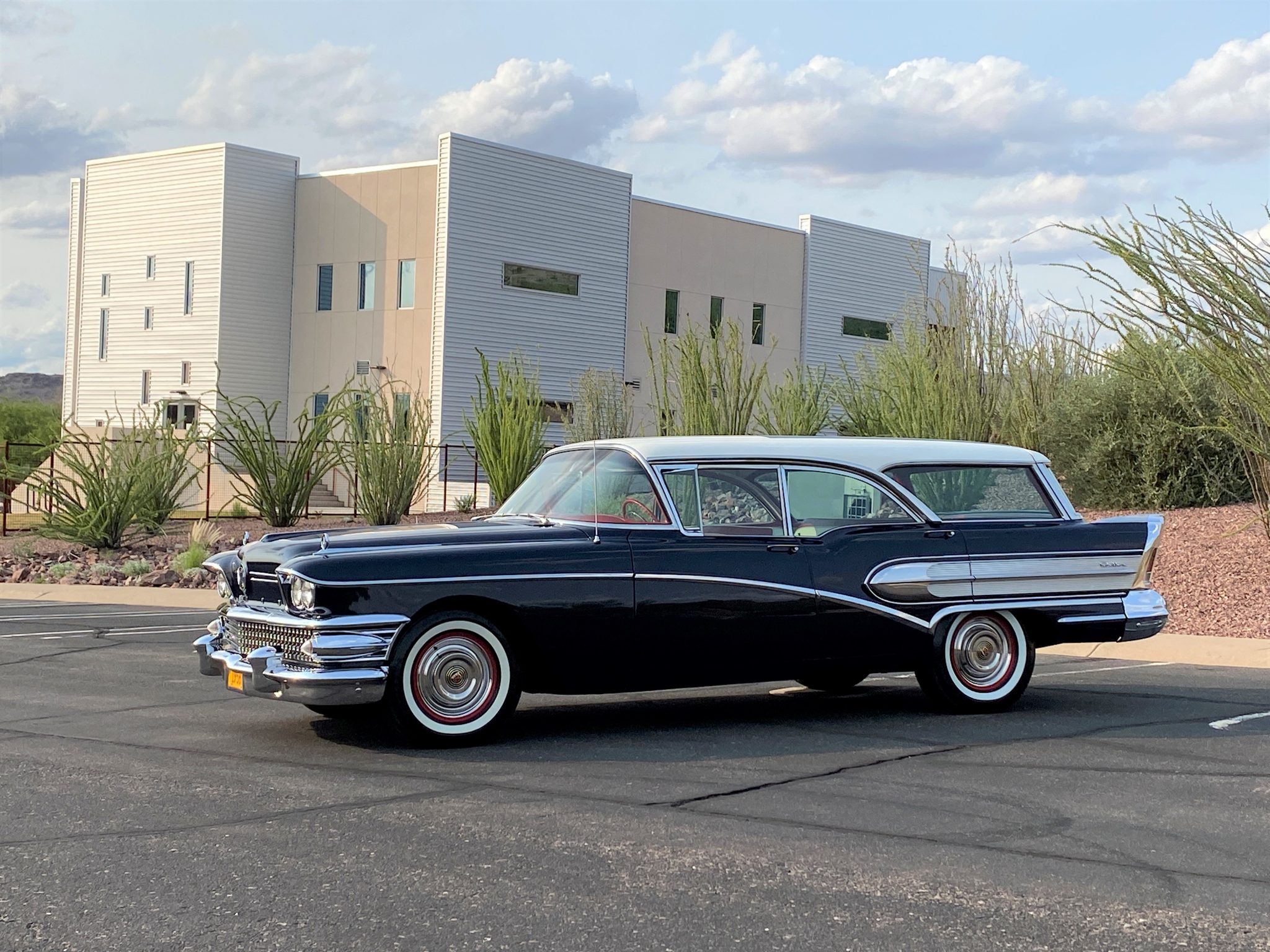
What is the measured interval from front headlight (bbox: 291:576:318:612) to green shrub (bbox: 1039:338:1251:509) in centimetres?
1375

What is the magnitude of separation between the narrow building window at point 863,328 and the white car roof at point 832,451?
41227 millimetres

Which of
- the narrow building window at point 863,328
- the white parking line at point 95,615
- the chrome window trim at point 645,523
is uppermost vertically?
the narrow building window at point 863,328

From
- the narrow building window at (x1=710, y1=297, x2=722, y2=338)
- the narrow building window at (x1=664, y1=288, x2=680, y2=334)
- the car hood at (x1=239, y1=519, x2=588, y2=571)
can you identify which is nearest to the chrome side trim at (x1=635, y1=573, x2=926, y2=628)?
the car hood at (x1=239, y1=519, x2=588, y2=571)

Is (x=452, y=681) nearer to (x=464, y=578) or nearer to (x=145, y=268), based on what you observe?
(x=464, y=578)

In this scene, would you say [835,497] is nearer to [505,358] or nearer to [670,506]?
[670,506]

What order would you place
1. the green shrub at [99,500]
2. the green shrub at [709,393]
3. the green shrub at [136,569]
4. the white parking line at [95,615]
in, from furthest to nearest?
the green shrub at [709,393], the green shrub at [99,500], the green shrub at [136,569], the white parking line at [95,615]

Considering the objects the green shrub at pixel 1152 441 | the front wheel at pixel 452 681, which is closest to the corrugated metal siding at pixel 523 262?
the green shrub at pixel 1152 441

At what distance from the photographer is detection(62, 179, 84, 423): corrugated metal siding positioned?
1841 inches

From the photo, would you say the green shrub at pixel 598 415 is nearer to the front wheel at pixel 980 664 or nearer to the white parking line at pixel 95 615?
the white parking line at pixel 95 615

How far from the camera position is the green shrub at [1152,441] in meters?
19.1

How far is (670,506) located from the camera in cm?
→ 826

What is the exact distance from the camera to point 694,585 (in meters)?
8.09

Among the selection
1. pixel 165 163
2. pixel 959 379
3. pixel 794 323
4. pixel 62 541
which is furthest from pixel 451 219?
pixel 959 379

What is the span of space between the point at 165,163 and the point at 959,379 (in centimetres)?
2974
